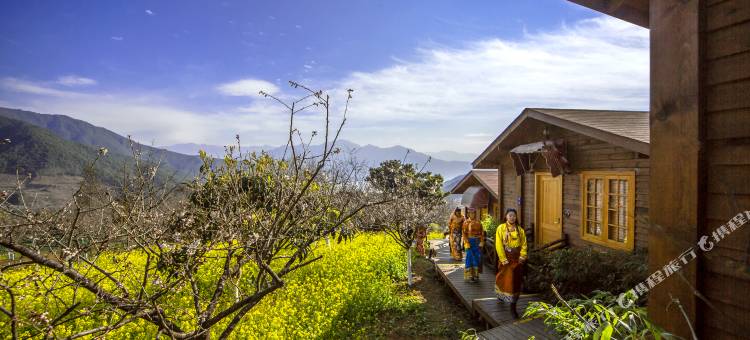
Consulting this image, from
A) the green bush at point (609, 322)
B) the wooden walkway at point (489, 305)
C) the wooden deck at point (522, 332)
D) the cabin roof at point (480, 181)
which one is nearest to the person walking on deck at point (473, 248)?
the wooden walkway at point (489, 305)

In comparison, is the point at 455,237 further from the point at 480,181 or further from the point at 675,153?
the point at 675,153

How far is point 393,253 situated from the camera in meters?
11.3

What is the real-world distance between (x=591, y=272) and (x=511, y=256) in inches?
49.4

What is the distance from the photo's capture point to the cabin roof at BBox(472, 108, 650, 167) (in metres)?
5.88

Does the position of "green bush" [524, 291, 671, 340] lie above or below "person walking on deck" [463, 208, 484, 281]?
above

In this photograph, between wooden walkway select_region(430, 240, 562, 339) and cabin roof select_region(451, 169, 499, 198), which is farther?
cabin roof select_region(451, 169, 499, 198)

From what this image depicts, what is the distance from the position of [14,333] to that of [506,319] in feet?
19.3

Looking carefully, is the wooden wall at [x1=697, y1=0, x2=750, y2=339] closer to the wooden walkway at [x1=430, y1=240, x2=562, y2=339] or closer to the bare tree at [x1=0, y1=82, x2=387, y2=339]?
the bare tree at [x1=0, y1=82, x2=387, y2=339]

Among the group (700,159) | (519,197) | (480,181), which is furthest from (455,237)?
(700,159)

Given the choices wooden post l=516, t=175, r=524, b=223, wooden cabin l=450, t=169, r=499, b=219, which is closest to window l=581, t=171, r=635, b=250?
wooden post l=516, t=175, r=524, b=223

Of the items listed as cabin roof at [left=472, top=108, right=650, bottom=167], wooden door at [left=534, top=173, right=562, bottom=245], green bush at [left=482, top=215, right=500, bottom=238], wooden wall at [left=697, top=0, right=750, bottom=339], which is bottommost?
green bush at [left=482, top=215, right=500, bottom=238]

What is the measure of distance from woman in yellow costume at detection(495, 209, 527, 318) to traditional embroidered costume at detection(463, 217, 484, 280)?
218cm

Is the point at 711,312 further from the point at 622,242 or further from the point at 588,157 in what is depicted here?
the point at 588,157

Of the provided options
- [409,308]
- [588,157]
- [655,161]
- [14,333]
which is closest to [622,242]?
[588,157]
